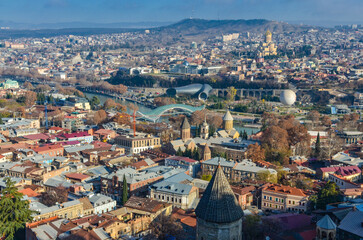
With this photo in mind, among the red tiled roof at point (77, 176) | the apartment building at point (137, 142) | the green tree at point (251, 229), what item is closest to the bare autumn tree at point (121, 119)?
the apartment building at point (137, 142)

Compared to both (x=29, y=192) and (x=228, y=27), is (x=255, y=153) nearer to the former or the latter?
(x=29, y=192)

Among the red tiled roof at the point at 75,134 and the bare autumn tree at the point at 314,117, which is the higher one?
the red tiled roof at the point at 75,134

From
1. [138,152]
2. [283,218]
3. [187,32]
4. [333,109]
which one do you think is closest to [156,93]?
[333,109]

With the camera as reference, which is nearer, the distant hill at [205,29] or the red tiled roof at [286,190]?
the red tiled roof at [286,190]

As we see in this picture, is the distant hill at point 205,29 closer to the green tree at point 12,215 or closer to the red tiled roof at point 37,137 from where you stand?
the red tiled roof at point 37,137

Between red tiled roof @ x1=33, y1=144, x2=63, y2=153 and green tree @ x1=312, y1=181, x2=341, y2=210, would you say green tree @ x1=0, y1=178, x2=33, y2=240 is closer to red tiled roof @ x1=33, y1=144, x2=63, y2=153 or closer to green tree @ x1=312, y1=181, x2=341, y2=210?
green tree @ x1=312, y1=181, x2=341, y2=210
